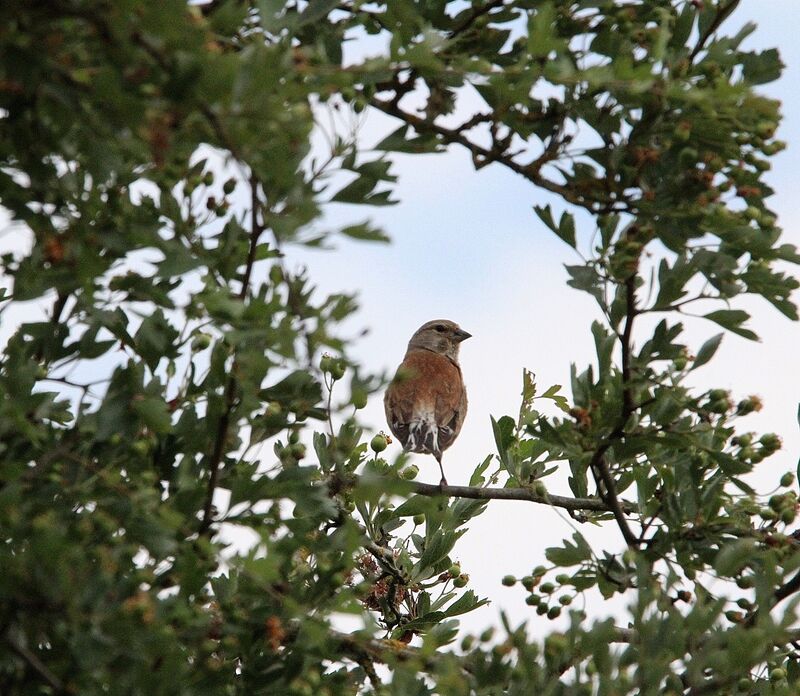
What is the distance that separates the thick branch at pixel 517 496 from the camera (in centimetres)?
511

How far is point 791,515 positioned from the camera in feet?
14.3

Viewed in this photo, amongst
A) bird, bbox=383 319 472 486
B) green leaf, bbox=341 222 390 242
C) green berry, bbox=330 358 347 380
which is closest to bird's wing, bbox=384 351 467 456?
bird, bbox=383 319 472 486

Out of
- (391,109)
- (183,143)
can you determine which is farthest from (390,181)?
(183,143)

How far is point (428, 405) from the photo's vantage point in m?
8.65

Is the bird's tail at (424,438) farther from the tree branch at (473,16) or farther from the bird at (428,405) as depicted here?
the tree branch at (473,16)

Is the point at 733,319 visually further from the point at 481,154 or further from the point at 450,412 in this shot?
the point at 450,412

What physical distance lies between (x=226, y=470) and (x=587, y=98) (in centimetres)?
168

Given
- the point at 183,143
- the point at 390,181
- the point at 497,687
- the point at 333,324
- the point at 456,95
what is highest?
the point at 456,95

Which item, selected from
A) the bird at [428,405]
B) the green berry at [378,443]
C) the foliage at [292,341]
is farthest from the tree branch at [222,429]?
the bird at [428,405]

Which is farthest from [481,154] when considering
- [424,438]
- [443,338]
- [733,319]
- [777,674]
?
[443,338]

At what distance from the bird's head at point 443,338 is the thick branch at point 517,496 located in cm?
520

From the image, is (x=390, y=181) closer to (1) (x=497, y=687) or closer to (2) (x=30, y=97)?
(2) (x=30, y=97)

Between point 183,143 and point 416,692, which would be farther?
point 416,692

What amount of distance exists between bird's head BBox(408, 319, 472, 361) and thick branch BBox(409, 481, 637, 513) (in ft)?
17.1
